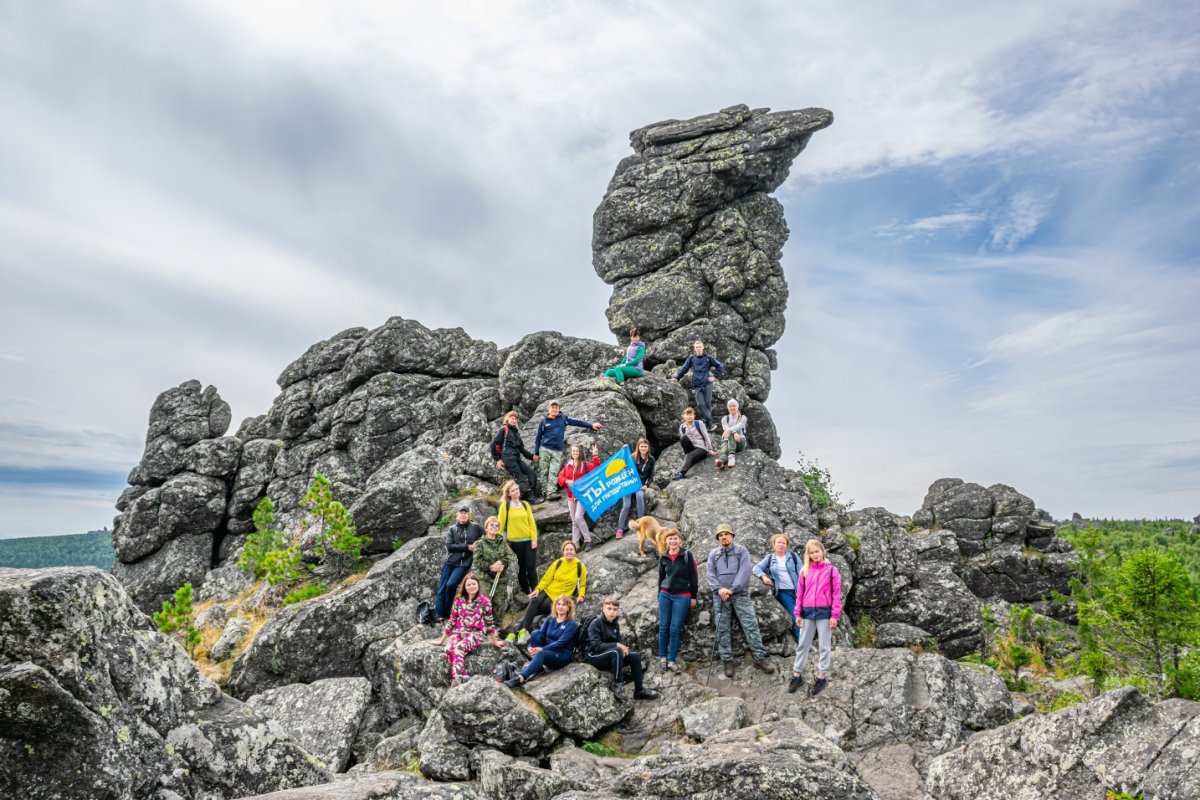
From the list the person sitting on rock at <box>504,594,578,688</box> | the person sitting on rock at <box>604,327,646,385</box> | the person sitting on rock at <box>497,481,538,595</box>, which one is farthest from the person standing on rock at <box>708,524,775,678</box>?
the person sitting on rock at <box>604,327,646,385</box>

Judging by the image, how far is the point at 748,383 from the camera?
3959 cm

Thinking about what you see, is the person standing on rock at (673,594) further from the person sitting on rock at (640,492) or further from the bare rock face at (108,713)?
the bare rock face at (108,713)

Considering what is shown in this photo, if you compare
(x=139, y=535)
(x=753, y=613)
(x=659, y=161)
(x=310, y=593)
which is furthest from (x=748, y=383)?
(x=139, y=535)

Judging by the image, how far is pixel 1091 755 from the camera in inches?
329

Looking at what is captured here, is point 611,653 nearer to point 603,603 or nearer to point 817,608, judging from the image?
point 603,603

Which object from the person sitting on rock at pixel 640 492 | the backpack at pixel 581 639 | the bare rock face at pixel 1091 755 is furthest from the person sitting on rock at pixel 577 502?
the bare rock face at pixel 1091 755

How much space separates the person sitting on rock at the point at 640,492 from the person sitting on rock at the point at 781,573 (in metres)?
6.28

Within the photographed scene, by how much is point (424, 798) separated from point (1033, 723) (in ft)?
26.4

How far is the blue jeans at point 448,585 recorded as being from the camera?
1973cm

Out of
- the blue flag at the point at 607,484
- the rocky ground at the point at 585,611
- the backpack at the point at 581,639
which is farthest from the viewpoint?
the blue flag at the point at 607,484

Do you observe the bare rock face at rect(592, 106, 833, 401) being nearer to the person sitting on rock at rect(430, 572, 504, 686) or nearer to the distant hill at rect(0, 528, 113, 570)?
the person sitting on rock at rect(430, 572, 504, 686)

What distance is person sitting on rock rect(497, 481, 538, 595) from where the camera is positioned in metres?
20.8

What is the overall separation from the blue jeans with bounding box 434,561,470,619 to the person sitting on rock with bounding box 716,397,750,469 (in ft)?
38.5

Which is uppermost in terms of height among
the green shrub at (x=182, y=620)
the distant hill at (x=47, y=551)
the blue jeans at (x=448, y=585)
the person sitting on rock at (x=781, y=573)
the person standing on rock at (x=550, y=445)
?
the person standing on rock at (x=550, y=445)
